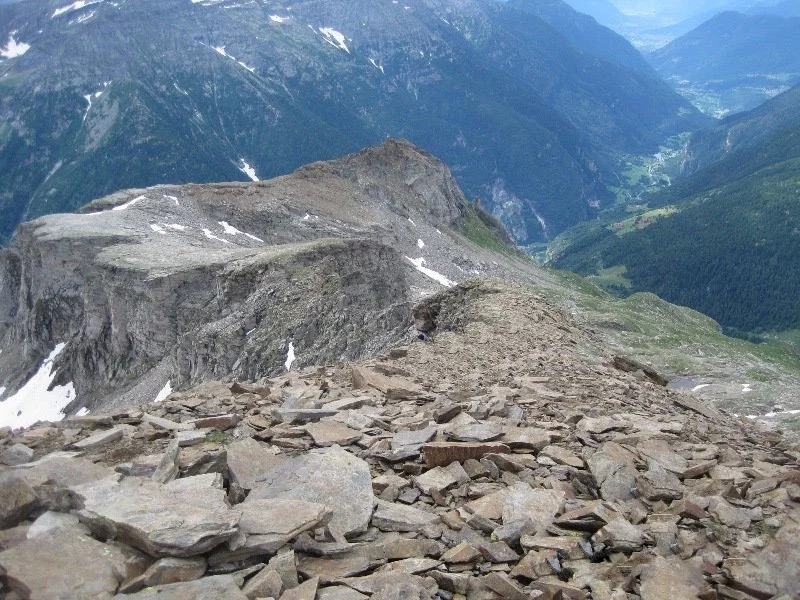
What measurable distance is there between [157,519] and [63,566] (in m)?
1.18

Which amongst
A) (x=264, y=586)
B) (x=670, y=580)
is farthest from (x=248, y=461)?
(x=670, y=580)

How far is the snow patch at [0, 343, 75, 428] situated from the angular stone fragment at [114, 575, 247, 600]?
7616 centimetres

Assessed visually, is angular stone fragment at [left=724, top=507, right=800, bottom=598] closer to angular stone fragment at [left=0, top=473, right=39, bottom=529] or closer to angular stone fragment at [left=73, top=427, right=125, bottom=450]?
angular stone fragment at [left=0, top=473, right=39, bottom=529]

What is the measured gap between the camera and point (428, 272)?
105 meters

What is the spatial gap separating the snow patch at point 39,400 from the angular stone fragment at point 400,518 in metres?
75.5

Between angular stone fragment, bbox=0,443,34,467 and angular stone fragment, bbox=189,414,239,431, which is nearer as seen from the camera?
angular stone fragment, bbox=0,443,34,467

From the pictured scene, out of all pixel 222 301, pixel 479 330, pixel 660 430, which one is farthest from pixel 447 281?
pixel 660 430

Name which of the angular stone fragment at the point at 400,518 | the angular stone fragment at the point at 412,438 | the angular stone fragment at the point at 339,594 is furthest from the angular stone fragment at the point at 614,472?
the angular stone fragment at the point at 339,594

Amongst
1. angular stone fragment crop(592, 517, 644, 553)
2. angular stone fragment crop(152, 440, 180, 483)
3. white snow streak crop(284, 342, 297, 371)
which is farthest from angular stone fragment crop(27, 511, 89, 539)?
white snow streak crop(284, 342, 297, 371)

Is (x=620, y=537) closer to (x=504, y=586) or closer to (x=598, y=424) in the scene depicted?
(x=504, y=586)

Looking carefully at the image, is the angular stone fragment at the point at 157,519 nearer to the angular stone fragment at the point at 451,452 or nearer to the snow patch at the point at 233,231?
the angular stone fragment at the point at 451,452

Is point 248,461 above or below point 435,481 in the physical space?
above

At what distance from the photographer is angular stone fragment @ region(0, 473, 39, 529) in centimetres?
859

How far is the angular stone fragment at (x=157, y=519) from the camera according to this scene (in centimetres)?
816
